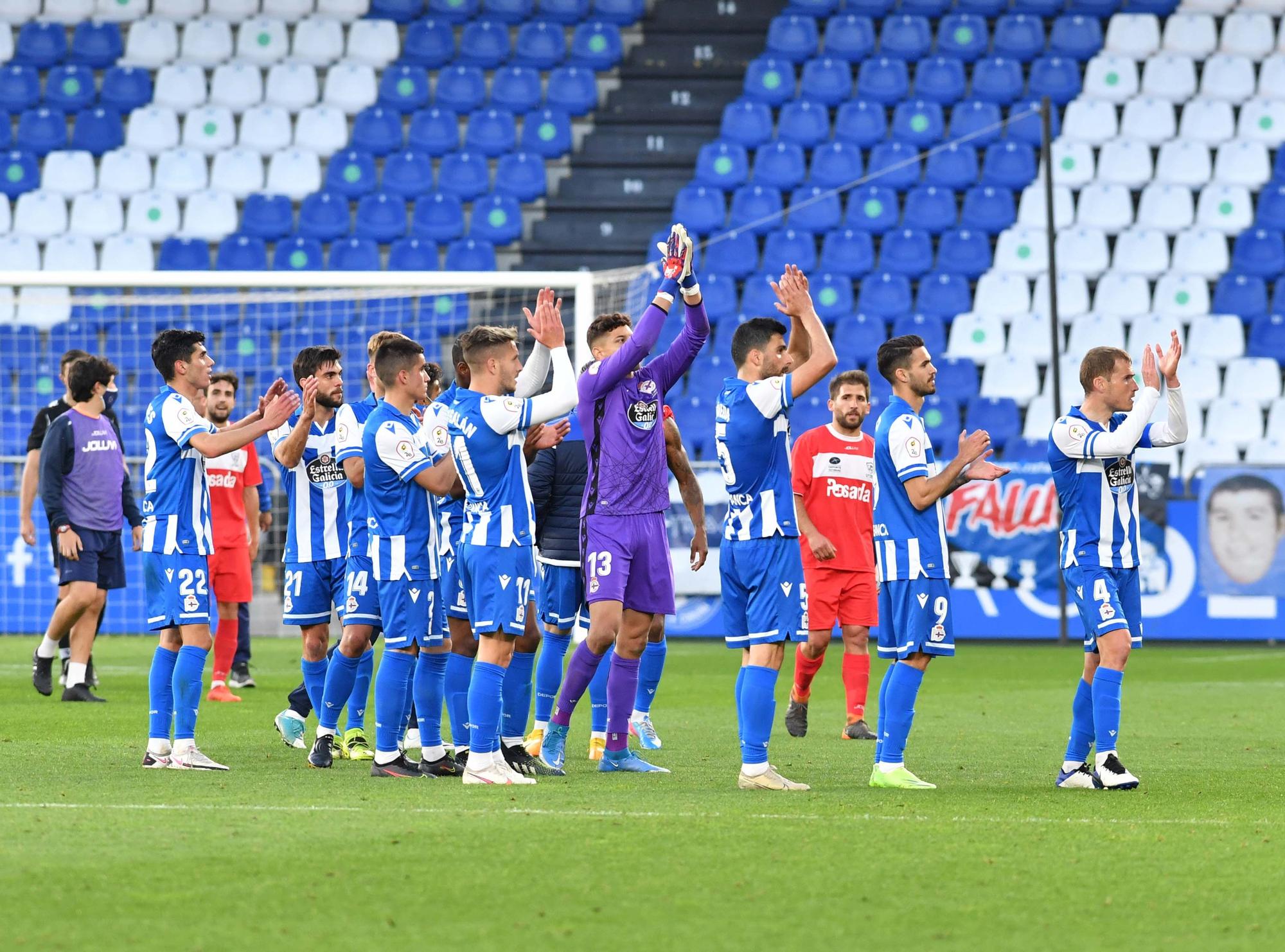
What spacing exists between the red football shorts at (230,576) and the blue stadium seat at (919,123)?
13.6 m

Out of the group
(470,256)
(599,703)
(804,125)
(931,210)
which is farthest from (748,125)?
(599,703)

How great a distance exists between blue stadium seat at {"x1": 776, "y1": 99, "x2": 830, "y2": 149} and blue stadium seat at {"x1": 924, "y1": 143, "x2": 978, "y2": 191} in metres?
1.64

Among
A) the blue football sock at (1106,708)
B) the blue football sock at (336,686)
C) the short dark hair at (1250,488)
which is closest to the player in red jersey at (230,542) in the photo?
the blue football sock at (336,686)

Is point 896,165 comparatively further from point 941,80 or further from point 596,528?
point 596,528

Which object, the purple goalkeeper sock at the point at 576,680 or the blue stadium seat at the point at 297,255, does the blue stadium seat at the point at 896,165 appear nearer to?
the blue stadium seat at the point at 297,255

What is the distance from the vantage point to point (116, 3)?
26.3m

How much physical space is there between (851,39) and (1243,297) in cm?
675

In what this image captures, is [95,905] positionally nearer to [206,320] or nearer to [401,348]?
[401,348]

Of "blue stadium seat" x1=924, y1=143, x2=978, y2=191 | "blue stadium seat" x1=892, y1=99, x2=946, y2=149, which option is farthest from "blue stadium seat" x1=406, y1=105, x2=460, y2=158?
"blue stadium seat" x1=924, y1=143, x2=978, y2=191

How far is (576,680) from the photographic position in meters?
7.92

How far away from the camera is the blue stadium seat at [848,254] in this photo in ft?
71.0

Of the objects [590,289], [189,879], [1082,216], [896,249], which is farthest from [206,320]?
[189,879]

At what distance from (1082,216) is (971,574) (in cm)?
604

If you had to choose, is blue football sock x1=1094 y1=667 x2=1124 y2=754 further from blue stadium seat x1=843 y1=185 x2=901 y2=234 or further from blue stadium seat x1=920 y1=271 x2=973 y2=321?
blue stadium seat x1=843 y1=185 x2=901 y2=234
